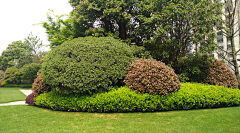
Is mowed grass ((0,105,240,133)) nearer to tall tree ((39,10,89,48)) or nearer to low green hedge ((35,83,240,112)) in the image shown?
low green hedge ((35,83,240,112))

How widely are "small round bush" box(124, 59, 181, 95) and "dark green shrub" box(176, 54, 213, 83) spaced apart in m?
2.14

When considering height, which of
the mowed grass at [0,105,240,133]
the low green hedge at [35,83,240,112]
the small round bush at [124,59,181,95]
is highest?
the small round bush at [124,59,181,95]

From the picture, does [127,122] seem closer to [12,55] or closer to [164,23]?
[164,23]

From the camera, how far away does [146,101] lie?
603 centimetres

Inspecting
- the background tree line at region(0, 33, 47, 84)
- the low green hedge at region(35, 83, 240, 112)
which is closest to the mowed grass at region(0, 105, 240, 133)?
the low green hedge at region(35, 83, 240, 112)

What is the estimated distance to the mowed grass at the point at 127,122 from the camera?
14.8 ft

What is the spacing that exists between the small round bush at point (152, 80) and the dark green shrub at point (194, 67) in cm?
214

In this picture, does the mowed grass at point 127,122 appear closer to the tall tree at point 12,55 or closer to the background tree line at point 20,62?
the background tree line at point 20,62

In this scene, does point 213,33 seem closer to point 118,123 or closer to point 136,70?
point 136,70

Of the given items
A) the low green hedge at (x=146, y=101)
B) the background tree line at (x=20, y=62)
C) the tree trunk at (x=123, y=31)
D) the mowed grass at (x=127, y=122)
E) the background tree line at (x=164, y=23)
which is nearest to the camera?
the mowed grass at (x=127, y=122)

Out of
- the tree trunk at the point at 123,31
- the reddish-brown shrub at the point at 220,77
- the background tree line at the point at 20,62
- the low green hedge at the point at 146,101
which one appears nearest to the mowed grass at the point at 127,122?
the low green hedge at the point at 146,101

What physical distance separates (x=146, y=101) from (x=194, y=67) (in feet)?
11.9

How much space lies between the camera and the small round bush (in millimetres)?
6078

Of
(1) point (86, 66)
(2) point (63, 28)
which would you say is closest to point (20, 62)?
(2) point (63, 28)
